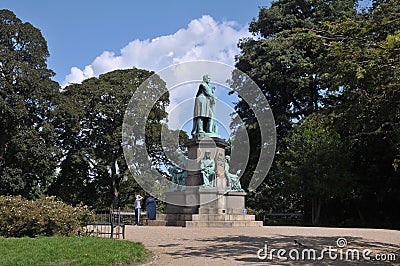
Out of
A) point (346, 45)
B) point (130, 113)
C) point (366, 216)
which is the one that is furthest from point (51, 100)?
point (346, 45)

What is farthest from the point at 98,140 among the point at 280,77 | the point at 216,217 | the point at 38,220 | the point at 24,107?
the point at 38,220

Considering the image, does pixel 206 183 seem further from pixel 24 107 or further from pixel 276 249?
pixel 24 107

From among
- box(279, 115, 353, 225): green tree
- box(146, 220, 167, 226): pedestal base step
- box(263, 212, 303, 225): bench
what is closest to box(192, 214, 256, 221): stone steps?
box(146, 220, 167, 226): pedestal base step

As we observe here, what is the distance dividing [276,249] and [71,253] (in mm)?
4592

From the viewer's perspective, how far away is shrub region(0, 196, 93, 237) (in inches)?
504

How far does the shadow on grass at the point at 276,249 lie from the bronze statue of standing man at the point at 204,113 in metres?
8.39

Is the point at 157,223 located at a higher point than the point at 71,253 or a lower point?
lower

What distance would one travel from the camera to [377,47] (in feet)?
28.0

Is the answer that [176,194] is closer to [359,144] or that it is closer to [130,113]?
[359,144]

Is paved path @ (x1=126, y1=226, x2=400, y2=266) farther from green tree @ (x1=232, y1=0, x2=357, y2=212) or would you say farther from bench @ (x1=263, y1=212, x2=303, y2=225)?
green tree @ (x1=232, y1=0, x2=357, y2=212)

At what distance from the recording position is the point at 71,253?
8.86 m

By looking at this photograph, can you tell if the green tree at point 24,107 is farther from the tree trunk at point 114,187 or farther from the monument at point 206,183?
the monument at point 206,183

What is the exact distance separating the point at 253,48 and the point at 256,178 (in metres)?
10.1

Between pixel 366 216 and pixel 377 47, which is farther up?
pixel 377 47
